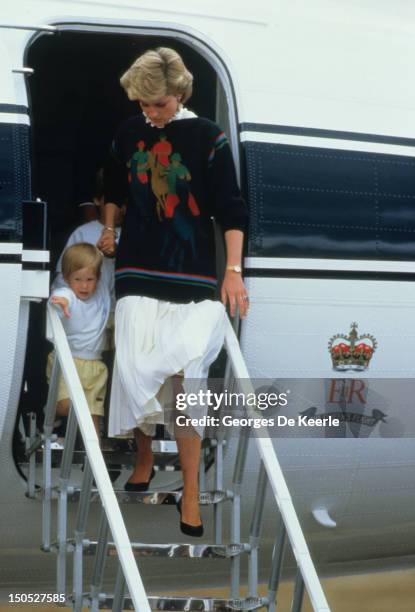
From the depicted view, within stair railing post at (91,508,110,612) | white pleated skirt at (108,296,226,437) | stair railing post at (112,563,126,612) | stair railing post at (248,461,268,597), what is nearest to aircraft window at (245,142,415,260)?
white pleated skirt at (108,296,226,437)

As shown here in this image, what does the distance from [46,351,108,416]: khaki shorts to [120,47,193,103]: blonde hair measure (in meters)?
1.31

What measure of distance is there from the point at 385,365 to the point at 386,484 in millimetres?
703

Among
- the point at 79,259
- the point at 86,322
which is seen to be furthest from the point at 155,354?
the point at 79,259

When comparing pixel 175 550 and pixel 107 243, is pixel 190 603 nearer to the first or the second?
pixel 175 550

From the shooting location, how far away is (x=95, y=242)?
6.87 meters

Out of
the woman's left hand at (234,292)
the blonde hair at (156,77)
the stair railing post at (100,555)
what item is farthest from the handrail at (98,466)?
the blonde hair at (156,77)

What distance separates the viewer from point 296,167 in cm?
693

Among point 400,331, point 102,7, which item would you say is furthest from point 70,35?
point 400,331

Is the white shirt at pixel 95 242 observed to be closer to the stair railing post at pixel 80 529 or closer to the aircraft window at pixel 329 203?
the aircraft window at pixel 329 203

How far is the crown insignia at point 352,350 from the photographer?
7.06m

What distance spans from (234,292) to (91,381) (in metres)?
0.84

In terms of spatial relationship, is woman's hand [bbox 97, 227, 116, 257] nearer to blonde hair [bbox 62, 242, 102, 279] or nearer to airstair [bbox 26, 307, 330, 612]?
blonde hair [bbox 62, 242, 102, 279]

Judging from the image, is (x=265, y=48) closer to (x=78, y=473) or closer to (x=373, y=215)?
(x=373, y=215)

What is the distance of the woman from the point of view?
6301 millimetres
